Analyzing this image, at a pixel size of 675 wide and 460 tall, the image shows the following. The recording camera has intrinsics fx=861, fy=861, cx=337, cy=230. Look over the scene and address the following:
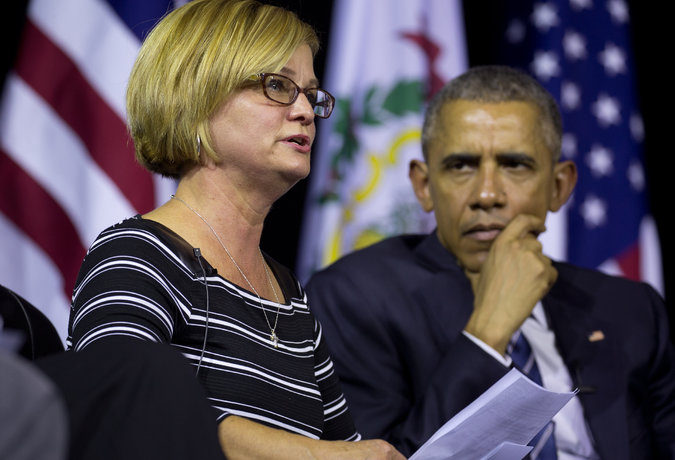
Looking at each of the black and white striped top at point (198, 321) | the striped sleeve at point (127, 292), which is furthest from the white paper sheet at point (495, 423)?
the striped sleeve at point (127, 292)

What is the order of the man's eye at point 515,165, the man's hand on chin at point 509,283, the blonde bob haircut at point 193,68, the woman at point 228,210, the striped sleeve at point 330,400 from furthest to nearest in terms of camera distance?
the man's eye at point 515,165
the man's hand on chin at point 509,283
the striped sleeve at point 330,400
the blonde bob haircut at point 193,68
the woman at point 228,210

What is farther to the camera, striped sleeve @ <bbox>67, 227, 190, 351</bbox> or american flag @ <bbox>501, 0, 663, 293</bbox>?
american flag @ <bbox>501, 0, 663, 293</bbox>

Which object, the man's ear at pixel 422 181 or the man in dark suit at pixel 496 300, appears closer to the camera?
the man in dark suit at pixel 496 300

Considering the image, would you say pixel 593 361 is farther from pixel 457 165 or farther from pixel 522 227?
pixel 457 165

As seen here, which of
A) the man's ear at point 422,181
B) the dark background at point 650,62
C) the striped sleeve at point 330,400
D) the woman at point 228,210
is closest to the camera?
the woman at point 228,210

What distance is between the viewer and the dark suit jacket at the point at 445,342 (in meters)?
1.76

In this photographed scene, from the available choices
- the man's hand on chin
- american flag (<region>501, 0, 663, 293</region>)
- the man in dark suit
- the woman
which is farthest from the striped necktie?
american flag (<region>501, 0, 663, 293</region>)

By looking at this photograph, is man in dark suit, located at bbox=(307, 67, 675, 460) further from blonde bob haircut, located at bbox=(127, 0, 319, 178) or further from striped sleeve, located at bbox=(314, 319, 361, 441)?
blonde bob haircut, located at bbox=(127, 0, 319, 178)

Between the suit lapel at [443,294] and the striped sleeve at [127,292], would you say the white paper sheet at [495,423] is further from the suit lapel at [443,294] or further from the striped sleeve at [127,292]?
the suit lapel at [443,294]

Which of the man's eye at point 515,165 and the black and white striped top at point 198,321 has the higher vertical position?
the black and white striped top at point 198,321

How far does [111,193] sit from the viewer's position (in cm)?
229

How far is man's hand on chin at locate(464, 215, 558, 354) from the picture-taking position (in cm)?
170

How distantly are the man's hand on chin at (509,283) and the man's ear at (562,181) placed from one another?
20cm

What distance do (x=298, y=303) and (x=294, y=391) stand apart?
0.21 meters
